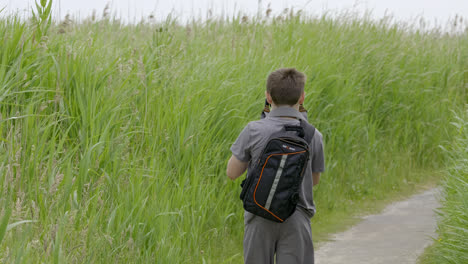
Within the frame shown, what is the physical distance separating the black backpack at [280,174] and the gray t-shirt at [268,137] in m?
0.07

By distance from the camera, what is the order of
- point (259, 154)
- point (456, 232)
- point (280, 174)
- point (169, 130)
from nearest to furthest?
point (280, 174)
point (259, 154)
point (456, 232)
point (169, 130)

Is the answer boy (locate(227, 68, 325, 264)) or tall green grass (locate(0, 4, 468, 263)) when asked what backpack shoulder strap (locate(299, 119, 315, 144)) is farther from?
tall green grass (locate(0, 4, 468, 263))

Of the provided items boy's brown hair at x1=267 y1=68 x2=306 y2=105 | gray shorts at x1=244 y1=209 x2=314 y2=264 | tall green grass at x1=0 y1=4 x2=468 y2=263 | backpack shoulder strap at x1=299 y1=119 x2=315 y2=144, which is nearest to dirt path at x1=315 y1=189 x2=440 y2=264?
tall green grass at x1=0 y1=4 x2=468 y2=263

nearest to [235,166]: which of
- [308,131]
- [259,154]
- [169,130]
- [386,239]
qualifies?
[259,154]

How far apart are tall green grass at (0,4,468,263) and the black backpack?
1057mm

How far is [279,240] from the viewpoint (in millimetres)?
3758

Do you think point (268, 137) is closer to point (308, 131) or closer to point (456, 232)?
point (308, 131)

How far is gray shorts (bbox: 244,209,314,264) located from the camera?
12.2 ft

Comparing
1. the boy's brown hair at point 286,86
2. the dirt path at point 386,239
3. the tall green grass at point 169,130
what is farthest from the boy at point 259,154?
the dirt path at point 386,239

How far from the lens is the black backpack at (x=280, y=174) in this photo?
3.56m

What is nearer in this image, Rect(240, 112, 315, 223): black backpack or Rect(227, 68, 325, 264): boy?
Rect(240, 112, 315, 223): black backpack

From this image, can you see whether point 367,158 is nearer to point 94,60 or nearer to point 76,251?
point 94,60

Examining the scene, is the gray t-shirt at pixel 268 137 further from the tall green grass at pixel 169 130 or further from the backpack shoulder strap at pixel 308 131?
the tall green grass at pixel 169 130

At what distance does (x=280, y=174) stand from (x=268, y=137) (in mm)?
253
